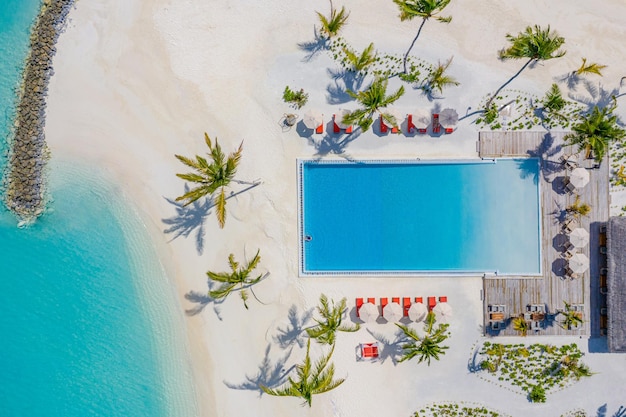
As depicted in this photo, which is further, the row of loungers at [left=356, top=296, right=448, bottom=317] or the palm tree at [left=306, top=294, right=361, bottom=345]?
the row of loungers at [left=356, top=296, right=448, bottom=317]

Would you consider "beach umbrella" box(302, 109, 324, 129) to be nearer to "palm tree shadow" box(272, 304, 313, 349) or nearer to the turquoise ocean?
"palm tree shadow" box(272, 304, 313, 349)

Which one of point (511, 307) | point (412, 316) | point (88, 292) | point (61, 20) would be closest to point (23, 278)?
point (88, 292)

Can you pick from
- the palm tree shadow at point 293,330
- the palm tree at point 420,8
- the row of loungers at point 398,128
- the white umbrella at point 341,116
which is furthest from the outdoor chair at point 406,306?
the palm tree at point 420,8

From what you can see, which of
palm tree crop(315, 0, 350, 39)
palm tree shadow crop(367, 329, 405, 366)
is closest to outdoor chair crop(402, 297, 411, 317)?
palm tree shadow crop(367, 329, 405, 366)

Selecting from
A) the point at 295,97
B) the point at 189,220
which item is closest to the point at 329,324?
the point at 189,220

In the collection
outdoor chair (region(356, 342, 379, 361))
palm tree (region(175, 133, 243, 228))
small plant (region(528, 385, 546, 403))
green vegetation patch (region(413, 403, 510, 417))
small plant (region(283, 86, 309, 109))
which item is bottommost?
green vegetation patch (region(413, 403, 510, 417))

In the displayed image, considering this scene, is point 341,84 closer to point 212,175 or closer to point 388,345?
point 212,175

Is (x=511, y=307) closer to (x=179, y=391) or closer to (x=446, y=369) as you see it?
(x=446, y=369)
